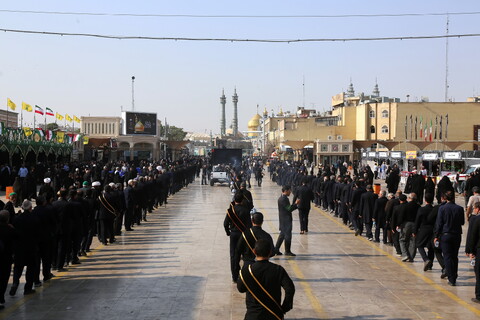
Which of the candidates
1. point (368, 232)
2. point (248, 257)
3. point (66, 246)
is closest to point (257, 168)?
point (368, 232)

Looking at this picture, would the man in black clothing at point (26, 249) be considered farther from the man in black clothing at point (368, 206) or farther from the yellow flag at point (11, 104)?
the yellow flag at point (11, 104)

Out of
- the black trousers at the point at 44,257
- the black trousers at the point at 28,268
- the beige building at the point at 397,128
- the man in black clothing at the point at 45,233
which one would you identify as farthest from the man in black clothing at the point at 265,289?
the beige building at the point at 397,128

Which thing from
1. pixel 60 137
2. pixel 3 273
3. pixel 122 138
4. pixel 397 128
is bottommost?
pixel 3 273

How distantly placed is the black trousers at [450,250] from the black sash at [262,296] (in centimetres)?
591

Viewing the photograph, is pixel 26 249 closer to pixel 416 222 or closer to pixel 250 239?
pixel 250 239

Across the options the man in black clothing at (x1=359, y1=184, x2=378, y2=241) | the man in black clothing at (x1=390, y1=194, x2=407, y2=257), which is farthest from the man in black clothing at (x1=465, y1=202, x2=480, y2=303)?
the man in black clothing at (x1=359, y1=184, x2=378, y2=241)

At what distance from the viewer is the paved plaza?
28.7 feet

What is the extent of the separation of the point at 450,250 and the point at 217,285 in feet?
13.2

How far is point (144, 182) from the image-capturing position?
822 inches

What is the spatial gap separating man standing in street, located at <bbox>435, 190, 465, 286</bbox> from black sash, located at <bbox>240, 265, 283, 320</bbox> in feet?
19.5

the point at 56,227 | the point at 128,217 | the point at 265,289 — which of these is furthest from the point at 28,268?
the point at 128,217

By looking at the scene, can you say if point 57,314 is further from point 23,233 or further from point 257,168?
point 257,168

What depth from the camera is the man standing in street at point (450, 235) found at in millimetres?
10617

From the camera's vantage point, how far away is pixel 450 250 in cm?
1062
